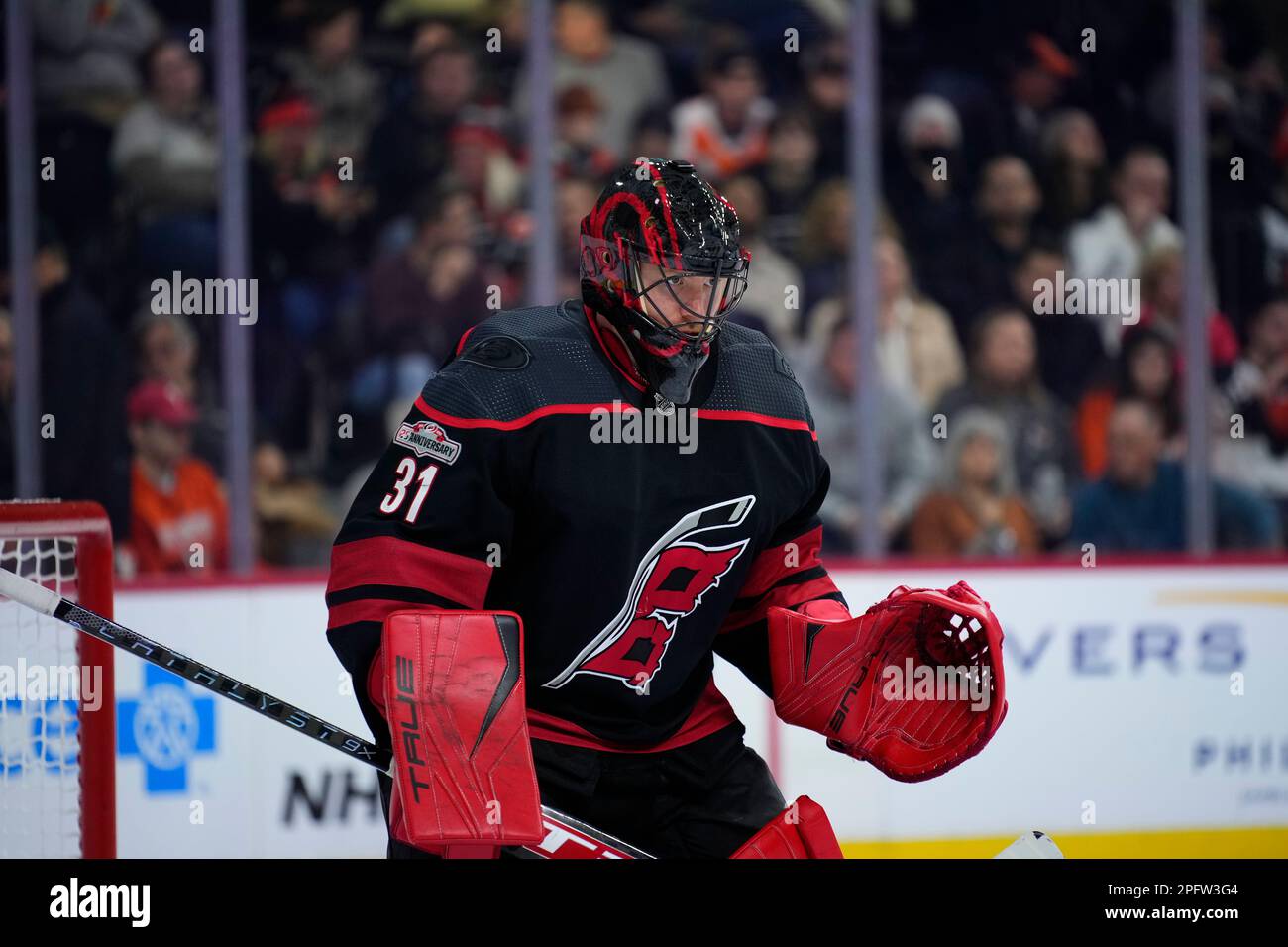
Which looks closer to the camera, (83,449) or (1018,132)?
(83,449)

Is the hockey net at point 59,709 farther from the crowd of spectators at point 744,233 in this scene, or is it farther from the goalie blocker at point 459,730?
the crowd of spectators at point 744,233

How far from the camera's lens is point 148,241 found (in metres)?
4.81

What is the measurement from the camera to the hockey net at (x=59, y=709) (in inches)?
102

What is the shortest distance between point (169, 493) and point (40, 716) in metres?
2.12

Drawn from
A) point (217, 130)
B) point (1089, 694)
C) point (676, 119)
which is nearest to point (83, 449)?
point (217, 130)

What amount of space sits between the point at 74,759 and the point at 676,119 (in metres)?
3.14

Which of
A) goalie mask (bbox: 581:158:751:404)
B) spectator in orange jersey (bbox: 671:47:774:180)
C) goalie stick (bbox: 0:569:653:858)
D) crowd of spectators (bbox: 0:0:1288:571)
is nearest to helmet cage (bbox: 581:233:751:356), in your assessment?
goalie mask (bbox: 581:158:751:404)

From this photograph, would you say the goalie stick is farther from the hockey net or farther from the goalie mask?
the goalie mask

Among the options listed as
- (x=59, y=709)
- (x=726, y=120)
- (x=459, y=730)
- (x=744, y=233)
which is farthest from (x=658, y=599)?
(x=726, y=120)

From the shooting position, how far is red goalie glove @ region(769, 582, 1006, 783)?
7.50 ft

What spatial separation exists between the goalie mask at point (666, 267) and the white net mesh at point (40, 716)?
0.96 m

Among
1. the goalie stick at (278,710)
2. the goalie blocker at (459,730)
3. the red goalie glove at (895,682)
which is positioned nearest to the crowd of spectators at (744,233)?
the goalie stick at (278,710)

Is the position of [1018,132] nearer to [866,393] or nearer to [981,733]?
[866,393]

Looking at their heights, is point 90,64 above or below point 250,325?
above
